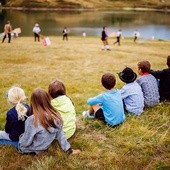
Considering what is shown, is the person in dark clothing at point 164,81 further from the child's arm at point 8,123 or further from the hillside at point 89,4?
the hillside at point 89,4

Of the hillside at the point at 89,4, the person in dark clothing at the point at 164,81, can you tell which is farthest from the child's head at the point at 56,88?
the hillside at the point at 89,4

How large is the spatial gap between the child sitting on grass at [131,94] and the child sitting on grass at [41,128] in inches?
84.6

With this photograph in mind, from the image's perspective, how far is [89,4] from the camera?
148 meters

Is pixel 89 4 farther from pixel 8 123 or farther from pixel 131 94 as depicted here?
pixel 8 123

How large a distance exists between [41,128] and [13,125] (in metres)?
0.67

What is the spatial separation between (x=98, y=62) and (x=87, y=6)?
129578 mm

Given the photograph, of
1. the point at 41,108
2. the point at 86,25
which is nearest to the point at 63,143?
the point at 41,108

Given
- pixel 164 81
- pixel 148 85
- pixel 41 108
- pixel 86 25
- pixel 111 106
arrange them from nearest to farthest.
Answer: pixel 41 108 → pixel 111 106 → pixel 148 85 → pixel 164 81 → pixel 86 25

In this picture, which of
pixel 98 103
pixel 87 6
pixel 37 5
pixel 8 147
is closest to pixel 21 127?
pixel 8 147

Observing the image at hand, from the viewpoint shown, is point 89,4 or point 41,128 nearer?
point 41,128

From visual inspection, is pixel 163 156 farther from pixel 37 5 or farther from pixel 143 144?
pixel 37 5

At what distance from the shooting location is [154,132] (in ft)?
21.9

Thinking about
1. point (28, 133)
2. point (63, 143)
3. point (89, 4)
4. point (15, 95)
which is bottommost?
point (63, 143)

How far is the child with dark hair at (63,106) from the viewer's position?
6.59m
